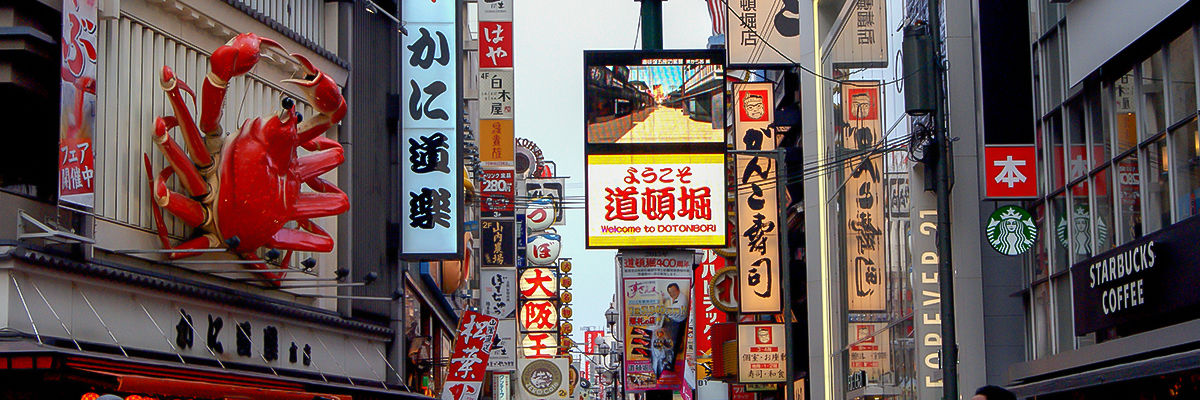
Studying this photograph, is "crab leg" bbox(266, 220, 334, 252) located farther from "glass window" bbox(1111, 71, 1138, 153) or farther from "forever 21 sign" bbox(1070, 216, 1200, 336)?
"glass window" bbox(1111, 71, 1138, 153)

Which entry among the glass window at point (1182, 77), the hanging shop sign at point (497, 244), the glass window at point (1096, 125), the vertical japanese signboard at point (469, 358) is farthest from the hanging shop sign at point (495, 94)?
the glass window at point (1182, 77)

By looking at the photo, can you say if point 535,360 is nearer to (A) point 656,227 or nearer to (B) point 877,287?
(A) point 656,227

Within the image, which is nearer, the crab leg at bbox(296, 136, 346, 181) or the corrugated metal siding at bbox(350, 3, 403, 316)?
the crab leg at bbox(296, 136, 346, 181)

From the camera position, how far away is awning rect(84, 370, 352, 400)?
43.2ft

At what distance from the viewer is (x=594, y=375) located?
625 ft

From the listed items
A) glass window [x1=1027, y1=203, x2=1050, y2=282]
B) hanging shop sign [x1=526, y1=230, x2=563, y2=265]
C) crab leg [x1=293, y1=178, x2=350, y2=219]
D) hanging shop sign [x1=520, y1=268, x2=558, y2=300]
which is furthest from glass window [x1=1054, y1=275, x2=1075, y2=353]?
hanging shop sign [x1=526, y1=230, x2=563, y2=265]

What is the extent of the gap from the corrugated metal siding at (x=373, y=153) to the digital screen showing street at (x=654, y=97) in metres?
9.60

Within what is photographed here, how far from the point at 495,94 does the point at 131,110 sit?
28.9 meters

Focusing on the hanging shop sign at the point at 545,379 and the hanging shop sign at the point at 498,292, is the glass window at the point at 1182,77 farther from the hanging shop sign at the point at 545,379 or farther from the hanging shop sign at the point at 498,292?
the hanging shop sign at the point at 545,379

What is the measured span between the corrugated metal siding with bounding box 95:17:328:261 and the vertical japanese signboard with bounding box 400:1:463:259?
8702 mm

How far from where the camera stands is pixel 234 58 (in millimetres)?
18188

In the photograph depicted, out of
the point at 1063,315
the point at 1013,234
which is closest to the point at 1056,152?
the point at 1013,234

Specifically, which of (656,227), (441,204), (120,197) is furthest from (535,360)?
(120,197)

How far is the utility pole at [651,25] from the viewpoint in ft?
139
